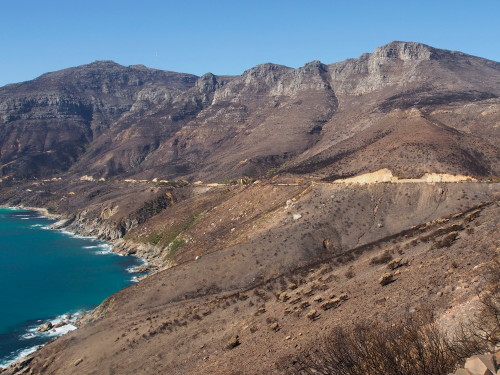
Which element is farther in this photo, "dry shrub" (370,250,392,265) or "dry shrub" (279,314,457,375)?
"dry shrub" (370,250,392,265)

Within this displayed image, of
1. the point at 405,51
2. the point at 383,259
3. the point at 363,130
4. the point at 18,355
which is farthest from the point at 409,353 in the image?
the point at 405,51

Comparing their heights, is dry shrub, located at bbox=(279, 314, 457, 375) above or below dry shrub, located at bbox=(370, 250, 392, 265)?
above

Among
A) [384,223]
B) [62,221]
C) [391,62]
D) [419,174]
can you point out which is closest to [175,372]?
[384,223]

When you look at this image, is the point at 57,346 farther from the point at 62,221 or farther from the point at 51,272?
the point at 62,221

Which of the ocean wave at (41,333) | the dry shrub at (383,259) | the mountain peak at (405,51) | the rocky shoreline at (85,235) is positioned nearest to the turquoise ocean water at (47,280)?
the ocean wave at (41,333)

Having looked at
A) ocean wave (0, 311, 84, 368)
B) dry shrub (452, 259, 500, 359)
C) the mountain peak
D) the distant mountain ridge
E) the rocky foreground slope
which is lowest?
ocean wave (0, 311, 84, 368)

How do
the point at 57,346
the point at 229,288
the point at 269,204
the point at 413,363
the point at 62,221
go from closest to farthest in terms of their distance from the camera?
the point at 413,363 → the point at 57,346 → the point at 229,288 → the point at 269,204 → the point at 62,221

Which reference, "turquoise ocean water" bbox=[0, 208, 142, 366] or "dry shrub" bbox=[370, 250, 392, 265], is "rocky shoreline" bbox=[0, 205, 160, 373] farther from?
"dry shrub" bbox=[370, 250, 392, 265]

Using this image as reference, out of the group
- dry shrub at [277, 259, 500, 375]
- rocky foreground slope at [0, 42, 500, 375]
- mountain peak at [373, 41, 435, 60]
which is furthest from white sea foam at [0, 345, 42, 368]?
mountain peak at [373, 41, 435, 60]
